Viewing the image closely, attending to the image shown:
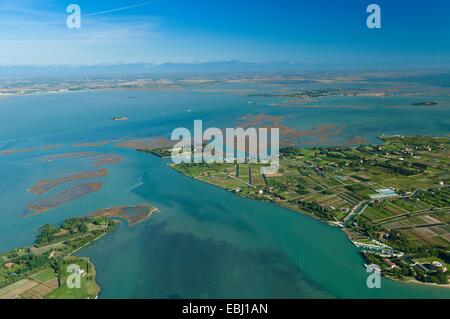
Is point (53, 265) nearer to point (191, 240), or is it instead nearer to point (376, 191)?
point (191, 240)
